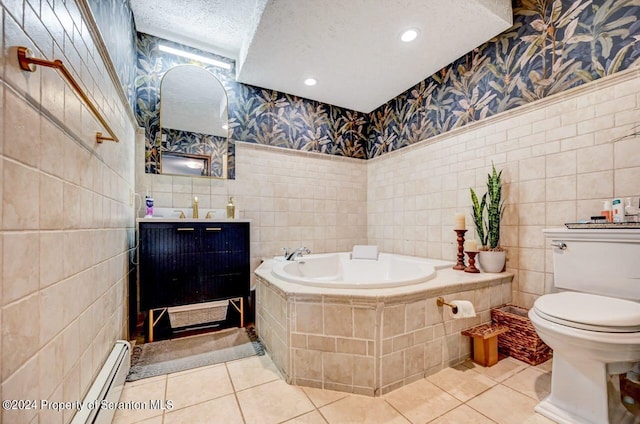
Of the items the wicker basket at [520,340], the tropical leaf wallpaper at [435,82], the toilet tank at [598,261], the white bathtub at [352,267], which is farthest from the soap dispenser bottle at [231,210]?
the toilet tank at [598,261]

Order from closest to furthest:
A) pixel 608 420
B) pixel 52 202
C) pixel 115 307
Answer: pixel 52 202 < pixel 608 420 < pixel 115 307

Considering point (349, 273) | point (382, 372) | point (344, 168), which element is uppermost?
point (344, 168)

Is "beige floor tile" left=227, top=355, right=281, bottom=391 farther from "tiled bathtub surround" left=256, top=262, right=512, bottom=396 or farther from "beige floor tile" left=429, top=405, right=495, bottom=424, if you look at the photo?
"beige floor tile" left=429, top=405, right=495, bottom=424

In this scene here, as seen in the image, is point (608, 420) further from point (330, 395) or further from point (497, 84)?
point (497, 84)

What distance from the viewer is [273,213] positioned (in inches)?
114

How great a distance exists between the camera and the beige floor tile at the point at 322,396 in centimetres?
136

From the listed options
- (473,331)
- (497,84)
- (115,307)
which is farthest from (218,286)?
(497,84)

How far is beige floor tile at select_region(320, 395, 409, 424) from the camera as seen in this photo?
1.24 meters

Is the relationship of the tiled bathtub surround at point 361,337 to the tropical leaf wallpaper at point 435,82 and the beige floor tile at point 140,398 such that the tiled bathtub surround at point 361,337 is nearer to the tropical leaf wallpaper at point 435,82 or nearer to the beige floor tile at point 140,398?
the beige floor tile at point 140,398

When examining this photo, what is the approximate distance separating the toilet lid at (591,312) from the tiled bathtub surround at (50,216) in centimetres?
185

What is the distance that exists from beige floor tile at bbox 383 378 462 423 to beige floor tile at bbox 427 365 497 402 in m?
0.05

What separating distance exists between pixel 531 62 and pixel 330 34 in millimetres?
1526

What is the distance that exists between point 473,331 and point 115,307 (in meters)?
2.27

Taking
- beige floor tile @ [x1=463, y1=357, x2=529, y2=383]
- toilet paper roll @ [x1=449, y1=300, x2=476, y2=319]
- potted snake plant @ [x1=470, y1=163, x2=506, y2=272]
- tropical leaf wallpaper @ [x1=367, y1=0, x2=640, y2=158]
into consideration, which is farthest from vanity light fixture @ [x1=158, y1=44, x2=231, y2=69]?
beige floor tile @ [x1=463, y1=357, x2=529, y2=383]
